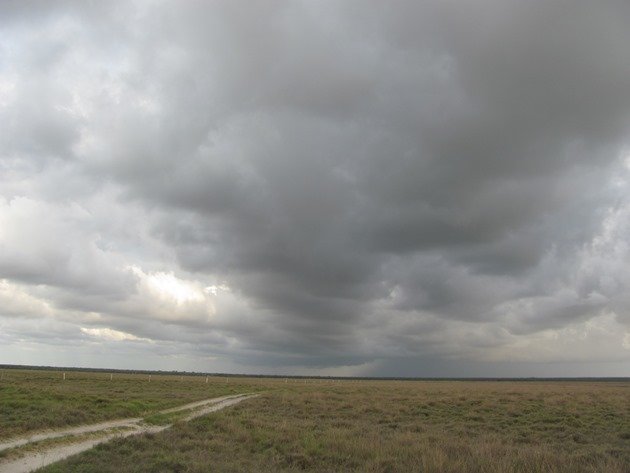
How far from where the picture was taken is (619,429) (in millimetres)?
25484

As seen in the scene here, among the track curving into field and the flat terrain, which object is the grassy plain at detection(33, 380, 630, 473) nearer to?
the flat terrain

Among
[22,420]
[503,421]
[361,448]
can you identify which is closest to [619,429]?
[503,421]

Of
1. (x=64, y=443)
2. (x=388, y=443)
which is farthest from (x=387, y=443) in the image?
(x=64, y=443)

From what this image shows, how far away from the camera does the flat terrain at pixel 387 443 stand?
14.7 metres

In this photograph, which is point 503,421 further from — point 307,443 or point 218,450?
point 218,450

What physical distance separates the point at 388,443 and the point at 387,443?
0.04 m

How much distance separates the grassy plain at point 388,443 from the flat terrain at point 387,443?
1.6 inches

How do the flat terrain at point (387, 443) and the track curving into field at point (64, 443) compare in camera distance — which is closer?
the track curving into field at point (64, 443)

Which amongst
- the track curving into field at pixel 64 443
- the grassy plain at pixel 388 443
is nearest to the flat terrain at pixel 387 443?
the grassy plain at pixel 388 443

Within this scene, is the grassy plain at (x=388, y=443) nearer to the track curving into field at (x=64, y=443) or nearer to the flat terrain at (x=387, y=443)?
the flat terrain at (x=387, y=443)

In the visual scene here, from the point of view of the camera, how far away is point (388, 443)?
19.0 meters

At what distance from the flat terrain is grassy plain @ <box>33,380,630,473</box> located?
4cm

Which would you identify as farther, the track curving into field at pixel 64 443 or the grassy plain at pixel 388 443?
the grassy plain at pixel 388 443

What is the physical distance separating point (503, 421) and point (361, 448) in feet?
48.4
